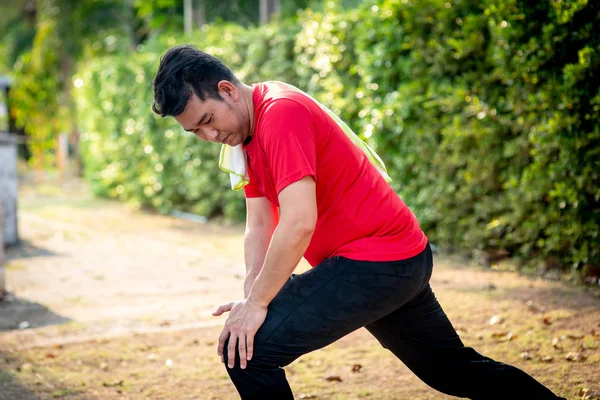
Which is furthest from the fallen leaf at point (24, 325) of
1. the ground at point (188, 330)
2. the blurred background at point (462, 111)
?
the blurred background at point (462, 111)

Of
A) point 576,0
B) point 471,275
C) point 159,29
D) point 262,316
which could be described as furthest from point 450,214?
point 159,29

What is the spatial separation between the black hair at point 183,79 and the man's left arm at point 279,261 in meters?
0.49

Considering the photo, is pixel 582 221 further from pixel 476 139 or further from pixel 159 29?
pixel 159 29

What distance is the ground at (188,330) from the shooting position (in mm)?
4652

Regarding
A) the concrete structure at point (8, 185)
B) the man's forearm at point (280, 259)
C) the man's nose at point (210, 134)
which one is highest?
the man's nose at point (210, 134)

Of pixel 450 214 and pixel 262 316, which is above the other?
pixel 262 316

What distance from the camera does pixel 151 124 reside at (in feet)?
46.7

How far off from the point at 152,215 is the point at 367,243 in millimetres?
12021

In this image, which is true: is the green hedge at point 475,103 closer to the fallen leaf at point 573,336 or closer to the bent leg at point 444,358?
the fallen leaf at point 573,336

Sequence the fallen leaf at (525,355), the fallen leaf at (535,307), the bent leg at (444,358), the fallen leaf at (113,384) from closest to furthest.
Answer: the bent leg at (444,358)
the fallen leaf at (113,384)
the fallen leaf at (525,355)
the fallen leaf at (535,307)

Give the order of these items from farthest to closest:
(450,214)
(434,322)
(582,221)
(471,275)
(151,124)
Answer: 1. (151,124)
2. (450,214)
3. (471,275)
4. (582,221)
5. (434,322)

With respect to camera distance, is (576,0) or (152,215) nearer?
(576,0)

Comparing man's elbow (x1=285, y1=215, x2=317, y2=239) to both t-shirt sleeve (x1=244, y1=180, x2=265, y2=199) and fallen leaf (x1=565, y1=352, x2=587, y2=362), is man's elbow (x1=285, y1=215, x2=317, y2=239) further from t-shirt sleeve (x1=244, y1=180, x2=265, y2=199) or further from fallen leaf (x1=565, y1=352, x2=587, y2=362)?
fallen leaf (x1=565, y1=352, x2=587, y2=362)

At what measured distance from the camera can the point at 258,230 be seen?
10.7ft
